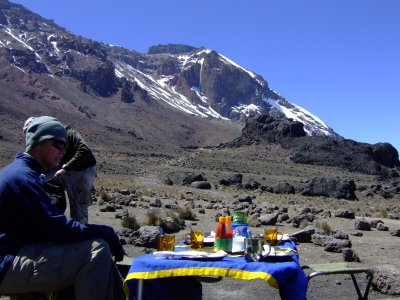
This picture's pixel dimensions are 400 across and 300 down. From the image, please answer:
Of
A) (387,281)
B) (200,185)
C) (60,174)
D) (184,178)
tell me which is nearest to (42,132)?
(60,174)

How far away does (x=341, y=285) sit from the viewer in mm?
7262

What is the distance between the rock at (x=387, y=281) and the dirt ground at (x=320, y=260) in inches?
3.6

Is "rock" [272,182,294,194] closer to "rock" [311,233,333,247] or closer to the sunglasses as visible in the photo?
"rock" [311,233,333,247]

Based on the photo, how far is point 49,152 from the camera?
3951 millimetres

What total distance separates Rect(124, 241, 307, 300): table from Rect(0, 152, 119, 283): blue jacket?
51 centimetres

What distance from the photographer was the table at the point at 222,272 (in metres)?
3.61

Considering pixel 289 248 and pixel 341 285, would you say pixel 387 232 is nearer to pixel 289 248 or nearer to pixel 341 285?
pixel 341 285

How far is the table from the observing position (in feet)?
11.8

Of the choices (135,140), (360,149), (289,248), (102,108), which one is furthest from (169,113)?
(289,248)

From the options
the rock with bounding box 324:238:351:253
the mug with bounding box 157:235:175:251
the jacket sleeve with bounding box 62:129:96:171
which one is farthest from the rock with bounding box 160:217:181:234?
the mug with bounding box 157:235:175:251

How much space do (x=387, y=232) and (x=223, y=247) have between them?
11.0m

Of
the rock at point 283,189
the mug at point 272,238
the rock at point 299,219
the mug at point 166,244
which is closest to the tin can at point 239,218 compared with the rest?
the mug at point 272,238

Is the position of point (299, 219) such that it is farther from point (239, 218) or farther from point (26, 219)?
point (26, 219)

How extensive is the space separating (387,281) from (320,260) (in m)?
2.14
